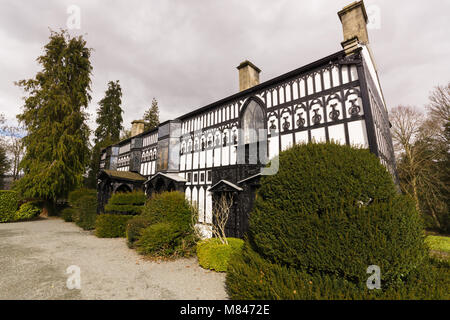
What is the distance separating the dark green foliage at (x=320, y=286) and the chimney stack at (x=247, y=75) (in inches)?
341

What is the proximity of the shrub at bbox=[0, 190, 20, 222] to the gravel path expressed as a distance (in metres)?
8.33

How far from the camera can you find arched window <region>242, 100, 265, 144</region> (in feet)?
27.9

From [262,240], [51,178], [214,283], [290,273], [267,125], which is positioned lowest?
[214,283]

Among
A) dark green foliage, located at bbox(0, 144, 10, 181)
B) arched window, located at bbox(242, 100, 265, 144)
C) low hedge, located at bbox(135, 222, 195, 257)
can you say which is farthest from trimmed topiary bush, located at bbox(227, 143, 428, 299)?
dark green foliage, located at bbox(0, 144, 10, 181)

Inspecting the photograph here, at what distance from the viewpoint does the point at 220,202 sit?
888 cm

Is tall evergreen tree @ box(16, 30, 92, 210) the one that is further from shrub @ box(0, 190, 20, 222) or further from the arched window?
the arched window

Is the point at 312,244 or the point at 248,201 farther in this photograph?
the point at 248,201

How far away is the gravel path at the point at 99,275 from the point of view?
4.07 m

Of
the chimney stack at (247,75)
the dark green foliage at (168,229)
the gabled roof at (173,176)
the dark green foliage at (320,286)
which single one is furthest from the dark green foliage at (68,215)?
the dark green foliage at (320,286)

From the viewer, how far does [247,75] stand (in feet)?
33.2

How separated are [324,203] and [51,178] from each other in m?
18.4

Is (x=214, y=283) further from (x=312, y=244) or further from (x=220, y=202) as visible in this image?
(x=220, y=202)

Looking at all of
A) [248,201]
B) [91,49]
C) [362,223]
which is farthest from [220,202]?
[91,49]
